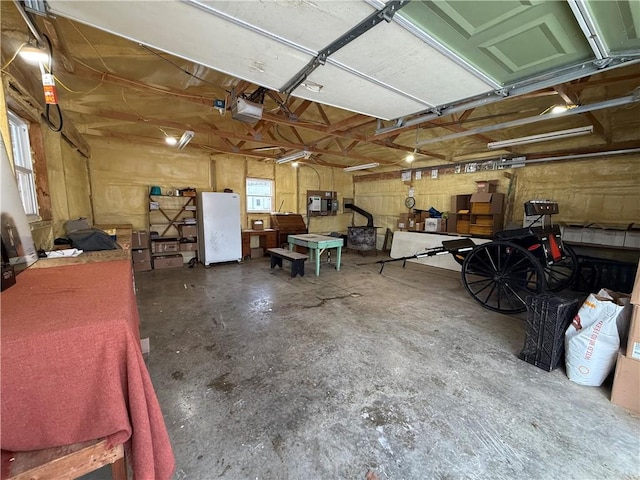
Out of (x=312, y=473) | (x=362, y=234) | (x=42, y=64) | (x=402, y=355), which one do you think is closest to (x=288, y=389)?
(x=312, y=473)

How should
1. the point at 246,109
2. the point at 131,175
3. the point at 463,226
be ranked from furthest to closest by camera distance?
the point at 463,226 → the point at 131,175 → the point at 246,109

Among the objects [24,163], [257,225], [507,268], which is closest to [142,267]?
[257,225]

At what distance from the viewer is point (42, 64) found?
1.81m

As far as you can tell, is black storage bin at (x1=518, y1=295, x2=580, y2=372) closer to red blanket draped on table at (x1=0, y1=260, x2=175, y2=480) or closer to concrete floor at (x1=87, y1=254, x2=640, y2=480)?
concrete floor at (x1=87, y1=254, x2=640, y2=480)

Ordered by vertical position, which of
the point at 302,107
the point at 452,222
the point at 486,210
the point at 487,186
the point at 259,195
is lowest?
the point at 452,222

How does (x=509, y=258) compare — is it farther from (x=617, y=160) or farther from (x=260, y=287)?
(x=260, y=287)

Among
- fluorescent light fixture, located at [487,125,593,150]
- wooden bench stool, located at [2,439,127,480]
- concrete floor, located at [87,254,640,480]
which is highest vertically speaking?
fluorescent light fixture, located at [487,125,593,150]

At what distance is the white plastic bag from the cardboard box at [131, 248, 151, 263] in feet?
23.1

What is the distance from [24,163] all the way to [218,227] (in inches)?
149

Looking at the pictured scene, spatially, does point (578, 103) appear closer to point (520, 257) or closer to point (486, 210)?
point (520, 257)

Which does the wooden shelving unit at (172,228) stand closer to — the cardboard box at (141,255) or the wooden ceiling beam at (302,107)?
the cardboard box at (141,255)

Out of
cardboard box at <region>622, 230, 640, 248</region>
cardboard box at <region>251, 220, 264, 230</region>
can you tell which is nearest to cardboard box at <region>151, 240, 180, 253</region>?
cardboard box at <region>251, 220, 264, 230</region>

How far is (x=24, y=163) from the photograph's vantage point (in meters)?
2.52

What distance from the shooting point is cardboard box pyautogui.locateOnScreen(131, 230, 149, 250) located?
18.3 ft
